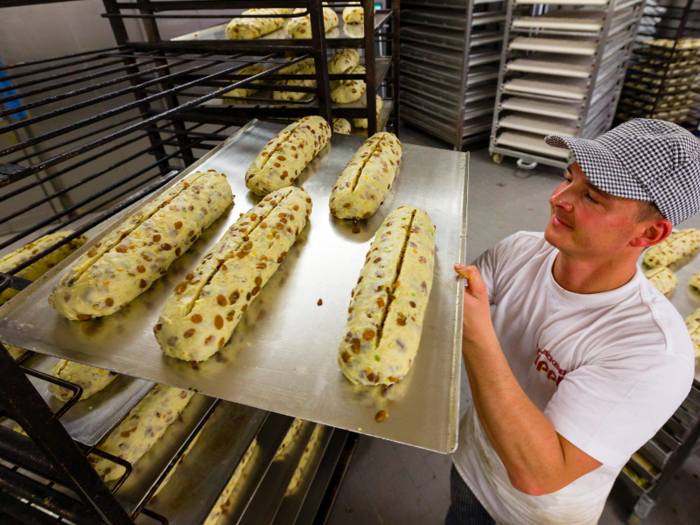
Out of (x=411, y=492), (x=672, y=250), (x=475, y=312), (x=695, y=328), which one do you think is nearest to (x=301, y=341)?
(x=475, y=312)

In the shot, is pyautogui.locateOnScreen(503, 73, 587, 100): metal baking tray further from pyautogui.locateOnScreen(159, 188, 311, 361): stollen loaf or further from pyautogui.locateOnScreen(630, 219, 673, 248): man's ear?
pyautogui.locateOnScreen(159, 188, 311, 361): stollen loaf

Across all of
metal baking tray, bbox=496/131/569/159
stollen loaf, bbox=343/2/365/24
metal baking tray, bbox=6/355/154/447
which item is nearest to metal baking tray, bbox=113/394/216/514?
metal baking tray, bbox=6/355/154/447

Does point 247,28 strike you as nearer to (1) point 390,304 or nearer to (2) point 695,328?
(1) point 390,304

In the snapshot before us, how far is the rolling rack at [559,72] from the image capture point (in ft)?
13.9

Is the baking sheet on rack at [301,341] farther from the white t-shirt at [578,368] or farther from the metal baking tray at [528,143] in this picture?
the metal baking tray at [528,143]

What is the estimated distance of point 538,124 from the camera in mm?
4980

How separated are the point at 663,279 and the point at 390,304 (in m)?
1.86

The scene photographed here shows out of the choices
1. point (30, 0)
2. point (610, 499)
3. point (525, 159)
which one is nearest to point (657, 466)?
point (610, 499)

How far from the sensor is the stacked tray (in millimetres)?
5176

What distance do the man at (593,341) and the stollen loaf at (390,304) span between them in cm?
19

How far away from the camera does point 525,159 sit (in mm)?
5266

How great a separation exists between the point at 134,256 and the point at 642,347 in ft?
5.38

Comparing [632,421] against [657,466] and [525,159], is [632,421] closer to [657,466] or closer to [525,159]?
[657,466]

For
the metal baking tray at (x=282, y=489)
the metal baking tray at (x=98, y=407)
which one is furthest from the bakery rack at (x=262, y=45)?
the metal baking tray at (x=282, y=489)
